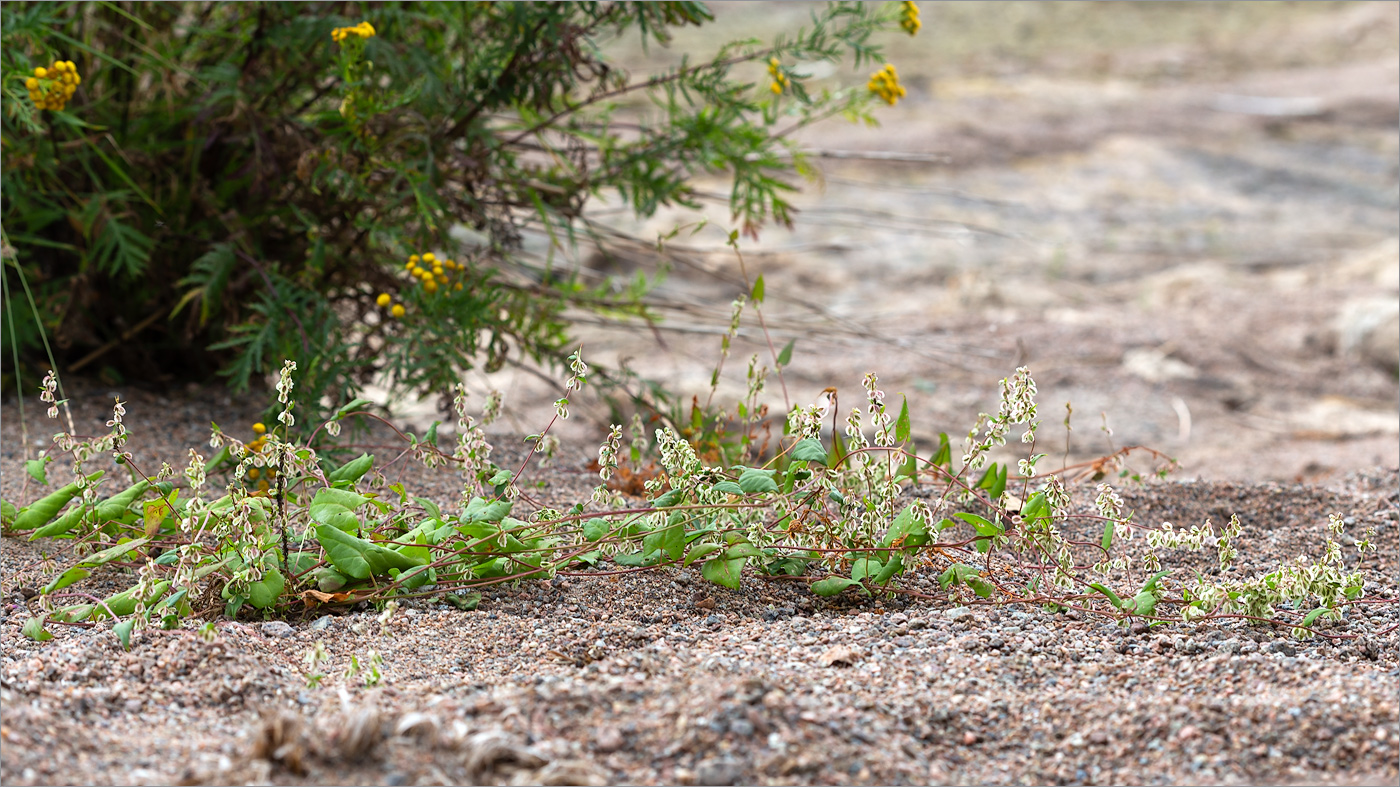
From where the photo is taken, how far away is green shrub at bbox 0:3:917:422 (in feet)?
9.41

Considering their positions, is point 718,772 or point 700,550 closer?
point 718,772

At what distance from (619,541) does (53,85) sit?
63.7 inches

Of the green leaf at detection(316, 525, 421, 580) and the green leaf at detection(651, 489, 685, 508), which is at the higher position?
the green leaf at detection(651, 489, 685, 508)

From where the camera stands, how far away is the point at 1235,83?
39.2 ft

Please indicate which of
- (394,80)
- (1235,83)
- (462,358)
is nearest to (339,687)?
(462,358)

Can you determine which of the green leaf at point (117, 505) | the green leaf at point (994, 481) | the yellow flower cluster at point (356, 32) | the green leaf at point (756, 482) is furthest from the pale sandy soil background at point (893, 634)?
the yellow flower cluster at point (356, 32)

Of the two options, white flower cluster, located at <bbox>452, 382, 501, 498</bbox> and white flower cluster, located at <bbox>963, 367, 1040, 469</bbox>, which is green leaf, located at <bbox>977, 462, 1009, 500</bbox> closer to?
white flower cluster, located at <bbox>963, 367, 1040, 469</bbox>

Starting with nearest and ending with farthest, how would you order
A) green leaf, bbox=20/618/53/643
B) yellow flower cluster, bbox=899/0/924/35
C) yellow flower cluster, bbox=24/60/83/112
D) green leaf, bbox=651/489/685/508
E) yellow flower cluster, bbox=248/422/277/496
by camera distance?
green leaf, bbox=20/618/53/643 → green leaf, bbox=651/489/685/508 → yellow flower cluster, bbox=248/422/277/496 → yellow flower cluster, bbox=24/60/83/112 → yellow flower cluster, bbox=899/0/924/35

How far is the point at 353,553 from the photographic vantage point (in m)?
2.01

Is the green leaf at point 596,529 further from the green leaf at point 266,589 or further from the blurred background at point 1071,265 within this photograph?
the blurred background at point 1071,265

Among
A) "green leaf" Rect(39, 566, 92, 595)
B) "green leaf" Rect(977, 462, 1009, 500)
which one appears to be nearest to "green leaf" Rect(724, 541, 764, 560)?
"green leaf" Rect(977, 462, 1009, 500)

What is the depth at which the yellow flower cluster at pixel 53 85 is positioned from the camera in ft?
8.39

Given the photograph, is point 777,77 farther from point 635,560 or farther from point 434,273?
point 635,560

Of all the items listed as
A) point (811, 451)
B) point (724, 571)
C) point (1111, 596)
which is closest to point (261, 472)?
point (724, 571)
